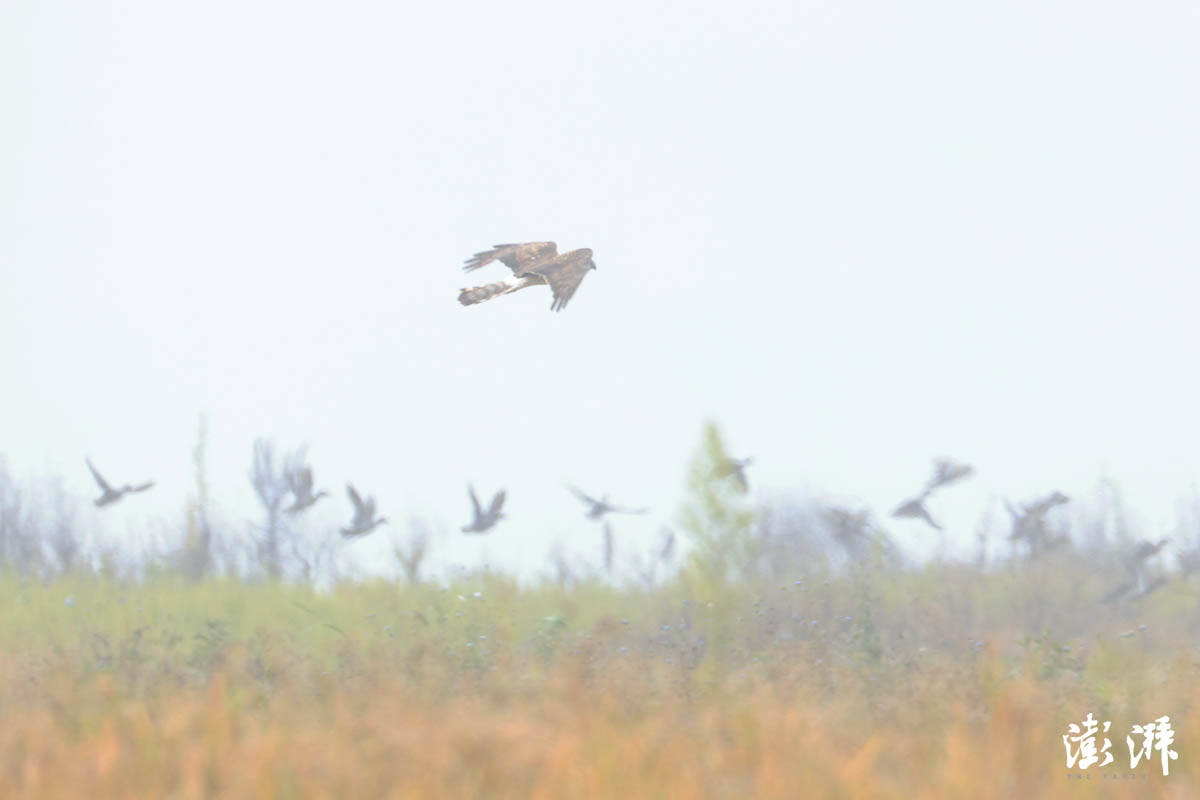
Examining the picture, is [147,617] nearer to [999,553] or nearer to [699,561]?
[699,561]

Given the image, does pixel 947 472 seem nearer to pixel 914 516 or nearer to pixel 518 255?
pixel 914 516

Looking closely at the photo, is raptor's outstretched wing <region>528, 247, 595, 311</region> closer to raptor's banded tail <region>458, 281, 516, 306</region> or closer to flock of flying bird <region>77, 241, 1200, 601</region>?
raptor's banded tail <region>458, 281, 516, 306</region>

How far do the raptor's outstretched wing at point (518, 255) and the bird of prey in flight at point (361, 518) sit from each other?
8.68m

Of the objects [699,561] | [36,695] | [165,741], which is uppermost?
[699,561]

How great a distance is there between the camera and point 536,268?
11125mm

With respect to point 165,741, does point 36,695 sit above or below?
above

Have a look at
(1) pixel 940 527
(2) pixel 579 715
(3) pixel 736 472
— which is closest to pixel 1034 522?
(1) pixel 940 527

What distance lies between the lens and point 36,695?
26.3 feet

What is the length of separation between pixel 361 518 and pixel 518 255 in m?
9.18

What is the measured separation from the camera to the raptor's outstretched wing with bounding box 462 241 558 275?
11.3 m

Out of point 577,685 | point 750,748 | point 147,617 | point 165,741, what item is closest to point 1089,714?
point 750,748

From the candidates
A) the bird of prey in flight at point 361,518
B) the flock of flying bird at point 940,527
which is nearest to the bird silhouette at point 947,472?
the flock of flying bird at point 940,527

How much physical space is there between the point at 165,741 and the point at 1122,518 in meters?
18.2

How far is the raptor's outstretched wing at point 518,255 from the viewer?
11.3 m
